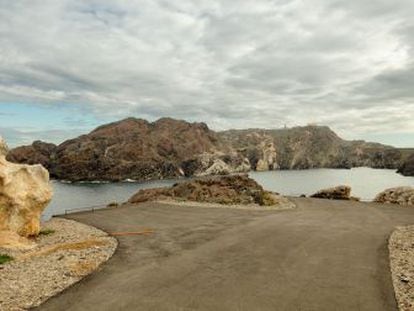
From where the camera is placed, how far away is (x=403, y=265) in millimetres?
16703

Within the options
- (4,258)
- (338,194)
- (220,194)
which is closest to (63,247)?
(4,258)

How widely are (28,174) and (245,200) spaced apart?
21292 millimetres

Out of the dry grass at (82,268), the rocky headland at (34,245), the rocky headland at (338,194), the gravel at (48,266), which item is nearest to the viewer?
the gravel at (48,266)

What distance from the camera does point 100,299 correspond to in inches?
504

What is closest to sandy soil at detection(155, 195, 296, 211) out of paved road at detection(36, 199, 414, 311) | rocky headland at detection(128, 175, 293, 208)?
rocky headland at detection(128, 175, 293, 208)

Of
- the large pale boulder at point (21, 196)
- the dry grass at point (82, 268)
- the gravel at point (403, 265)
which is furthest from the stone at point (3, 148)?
the gravel at point (403, 265)

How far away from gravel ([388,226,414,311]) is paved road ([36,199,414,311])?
31cm

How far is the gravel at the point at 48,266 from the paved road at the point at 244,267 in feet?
1.84

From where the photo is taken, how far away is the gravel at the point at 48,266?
1325cm

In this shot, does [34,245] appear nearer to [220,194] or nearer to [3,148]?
[3,148]

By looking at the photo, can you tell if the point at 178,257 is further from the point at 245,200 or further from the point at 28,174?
the point at 245,200

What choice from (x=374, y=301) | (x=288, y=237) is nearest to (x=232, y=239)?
(x=288, y=237)

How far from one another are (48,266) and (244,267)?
7.08m

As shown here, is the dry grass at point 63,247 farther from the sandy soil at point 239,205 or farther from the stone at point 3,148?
the sandy soil at point 239,205
